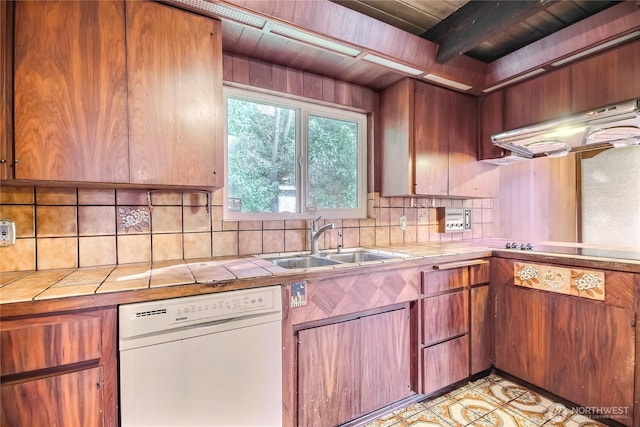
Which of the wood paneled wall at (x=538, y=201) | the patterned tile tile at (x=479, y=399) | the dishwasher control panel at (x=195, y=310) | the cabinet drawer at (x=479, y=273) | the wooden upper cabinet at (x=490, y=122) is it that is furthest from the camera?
the wood paneled wall at (x=538, y=201)

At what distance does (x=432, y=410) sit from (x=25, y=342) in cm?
197

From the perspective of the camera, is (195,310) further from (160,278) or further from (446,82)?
(446,82)

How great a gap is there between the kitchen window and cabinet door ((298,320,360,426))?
88 cm

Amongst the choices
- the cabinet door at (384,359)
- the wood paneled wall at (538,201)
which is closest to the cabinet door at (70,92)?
the cabinet door at (384,359)

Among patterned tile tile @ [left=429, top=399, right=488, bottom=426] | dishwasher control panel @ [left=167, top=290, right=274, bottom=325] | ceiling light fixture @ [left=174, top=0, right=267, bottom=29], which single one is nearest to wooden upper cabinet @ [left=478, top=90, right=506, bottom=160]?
patterned tile tile @ [left=429, top=399, right=488, bottom=426]

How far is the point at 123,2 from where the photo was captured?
1269 millimetres

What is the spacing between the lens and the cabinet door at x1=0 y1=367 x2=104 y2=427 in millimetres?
934

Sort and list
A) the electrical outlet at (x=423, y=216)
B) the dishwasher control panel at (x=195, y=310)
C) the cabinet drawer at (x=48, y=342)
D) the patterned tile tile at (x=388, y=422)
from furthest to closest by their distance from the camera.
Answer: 1. the electrical outlet at (x=423, y=216)
2. the patterned tile tile at (x=388, y=422)
3. the dishwasher control panel at (x=195, y=310)
4. the cabinet drawer at (x=48, y=342)

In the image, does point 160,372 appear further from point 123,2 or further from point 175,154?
point 123,2

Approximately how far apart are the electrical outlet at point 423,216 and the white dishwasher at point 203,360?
172 centimetres

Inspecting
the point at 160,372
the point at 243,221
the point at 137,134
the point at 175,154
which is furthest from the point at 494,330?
the point at 137,134

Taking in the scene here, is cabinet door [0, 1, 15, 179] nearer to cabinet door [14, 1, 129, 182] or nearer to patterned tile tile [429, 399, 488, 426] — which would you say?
cabinet door [14, 1, 129, 182]

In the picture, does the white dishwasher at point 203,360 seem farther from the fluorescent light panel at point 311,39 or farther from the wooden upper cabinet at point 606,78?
the wooden upper cabinet at point 606,78

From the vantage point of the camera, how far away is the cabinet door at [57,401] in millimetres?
934
